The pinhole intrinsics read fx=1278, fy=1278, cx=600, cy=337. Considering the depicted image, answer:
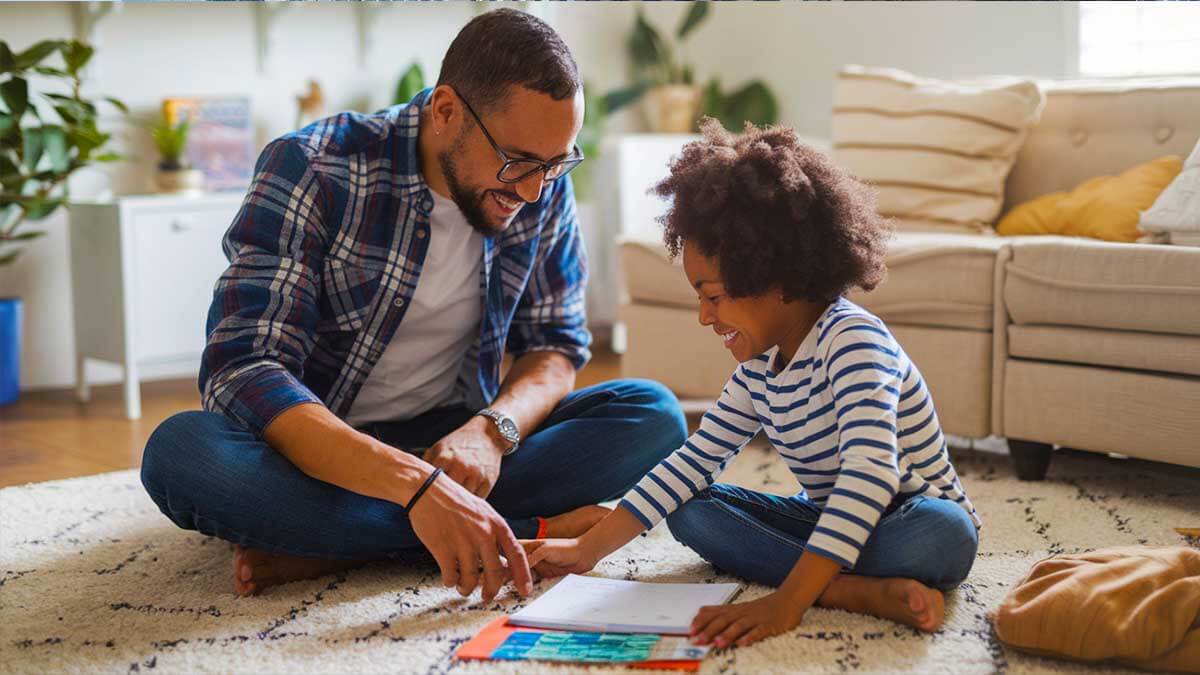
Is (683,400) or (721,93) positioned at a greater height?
(721,93)

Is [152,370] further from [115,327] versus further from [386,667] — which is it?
[386,667]

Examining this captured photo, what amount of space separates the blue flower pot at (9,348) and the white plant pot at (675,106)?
80.7 inches

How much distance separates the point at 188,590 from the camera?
1702 mm

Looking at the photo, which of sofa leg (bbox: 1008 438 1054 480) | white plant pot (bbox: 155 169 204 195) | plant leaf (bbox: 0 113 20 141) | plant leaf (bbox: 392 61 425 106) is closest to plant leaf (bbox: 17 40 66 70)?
plant leaf (bbox: 0 113 20 141)

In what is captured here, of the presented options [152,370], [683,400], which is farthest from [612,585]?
[152,370]

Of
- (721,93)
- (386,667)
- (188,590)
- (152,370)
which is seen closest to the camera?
(386,667)

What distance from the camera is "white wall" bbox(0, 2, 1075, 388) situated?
138 inches

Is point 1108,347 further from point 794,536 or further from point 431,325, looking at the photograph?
point 431,325

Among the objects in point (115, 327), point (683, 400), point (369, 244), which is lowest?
point (683, 400)

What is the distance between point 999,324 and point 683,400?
41.5 inches

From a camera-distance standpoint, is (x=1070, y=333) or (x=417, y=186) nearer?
(x=417, y=186)

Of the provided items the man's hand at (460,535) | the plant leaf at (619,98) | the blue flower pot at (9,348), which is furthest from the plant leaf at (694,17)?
the man's hand at (460,535)

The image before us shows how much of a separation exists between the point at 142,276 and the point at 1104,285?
2.33 m

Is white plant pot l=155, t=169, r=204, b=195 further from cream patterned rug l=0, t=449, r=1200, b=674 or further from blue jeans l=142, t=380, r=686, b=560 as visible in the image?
blue jeans l=142, t=380, r=686, b=560
